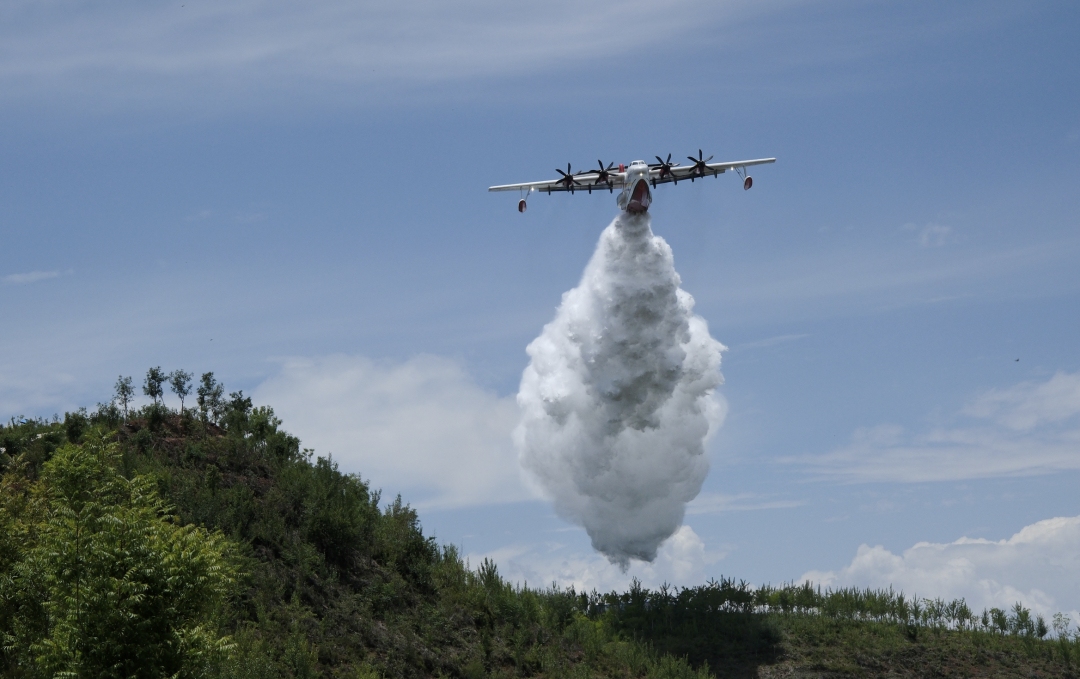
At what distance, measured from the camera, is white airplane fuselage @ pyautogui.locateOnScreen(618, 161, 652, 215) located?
56.6 m

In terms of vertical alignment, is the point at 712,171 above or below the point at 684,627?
above

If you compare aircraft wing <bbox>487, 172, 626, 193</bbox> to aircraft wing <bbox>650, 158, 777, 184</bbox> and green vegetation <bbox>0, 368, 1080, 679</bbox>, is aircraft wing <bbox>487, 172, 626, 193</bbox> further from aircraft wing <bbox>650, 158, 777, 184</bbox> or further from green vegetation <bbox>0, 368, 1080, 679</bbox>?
green vegetation <bbox>0, 368, 1080, 679</bbox>

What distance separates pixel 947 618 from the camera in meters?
53.2

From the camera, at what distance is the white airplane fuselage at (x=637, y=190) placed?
56.6m

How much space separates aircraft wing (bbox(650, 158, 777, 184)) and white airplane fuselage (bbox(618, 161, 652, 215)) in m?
2.51

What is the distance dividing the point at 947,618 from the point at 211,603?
1601 inches

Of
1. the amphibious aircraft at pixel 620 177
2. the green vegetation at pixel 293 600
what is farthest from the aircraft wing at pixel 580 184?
the green vegetation at pixel 293 600

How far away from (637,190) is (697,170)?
18.3 ft

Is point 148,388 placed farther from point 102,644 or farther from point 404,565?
point 102,644

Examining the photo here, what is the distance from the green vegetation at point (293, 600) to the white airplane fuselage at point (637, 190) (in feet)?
67.2

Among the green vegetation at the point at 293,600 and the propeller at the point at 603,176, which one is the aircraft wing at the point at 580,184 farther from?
the green vegetation at the point at 293,600

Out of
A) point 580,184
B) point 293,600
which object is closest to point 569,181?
point 580,184

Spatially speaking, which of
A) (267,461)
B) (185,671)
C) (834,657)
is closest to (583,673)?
(834,657)

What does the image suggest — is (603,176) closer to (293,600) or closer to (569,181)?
(569,181)
